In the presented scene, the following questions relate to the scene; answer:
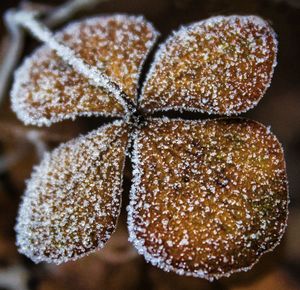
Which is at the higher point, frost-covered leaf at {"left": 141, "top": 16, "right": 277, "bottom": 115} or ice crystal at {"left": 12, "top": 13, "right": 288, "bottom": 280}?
frost-covered leaf at {"left": 141, "top": 16, "right": 277, "bottom": 115}

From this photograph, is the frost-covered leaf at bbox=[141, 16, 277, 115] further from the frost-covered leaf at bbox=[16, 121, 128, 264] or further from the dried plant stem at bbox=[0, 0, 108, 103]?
the dried plant stem at bbox=[0, 0, 108, 103]

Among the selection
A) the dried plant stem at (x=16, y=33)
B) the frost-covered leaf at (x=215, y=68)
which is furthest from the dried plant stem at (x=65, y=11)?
the frost-covered leaf at (x=215, y=68)

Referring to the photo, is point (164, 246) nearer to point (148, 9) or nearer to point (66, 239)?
point (66, 239)

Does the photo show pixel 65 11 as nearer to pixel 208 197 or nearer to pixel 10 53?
pixel 10 53

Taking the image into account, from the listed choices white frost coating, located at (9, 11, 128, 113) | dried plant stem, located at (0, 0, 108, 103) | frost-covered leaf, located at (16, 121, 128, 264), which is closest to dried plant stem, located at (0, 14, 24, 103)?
dried plant stem, located at (0, 0, 108, 103)

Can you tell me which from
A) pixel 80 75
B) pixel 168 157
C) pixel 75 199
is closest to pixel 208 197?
pixel 168 157

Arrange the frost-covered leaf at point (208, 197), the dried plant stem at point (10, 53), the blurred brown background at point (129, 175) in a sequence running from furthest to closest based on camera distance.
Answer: the dried plant stem at point (10, 53) → the blurred brown background at point (129, 175) → the frost-covered leaf at point (208, 197)

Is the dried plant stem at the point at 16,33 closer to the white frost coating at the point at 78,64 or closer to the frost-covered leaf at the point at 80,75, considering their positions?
the white frost coating at the point at 78,64

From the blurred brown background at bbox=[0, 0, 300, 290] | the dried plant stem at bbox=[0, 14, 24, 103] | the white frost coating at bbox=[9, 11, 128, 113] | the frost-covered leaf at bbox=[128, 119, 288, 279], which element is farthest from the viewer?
the dried plant stem at bbox=[0, 14, 24, 103]
